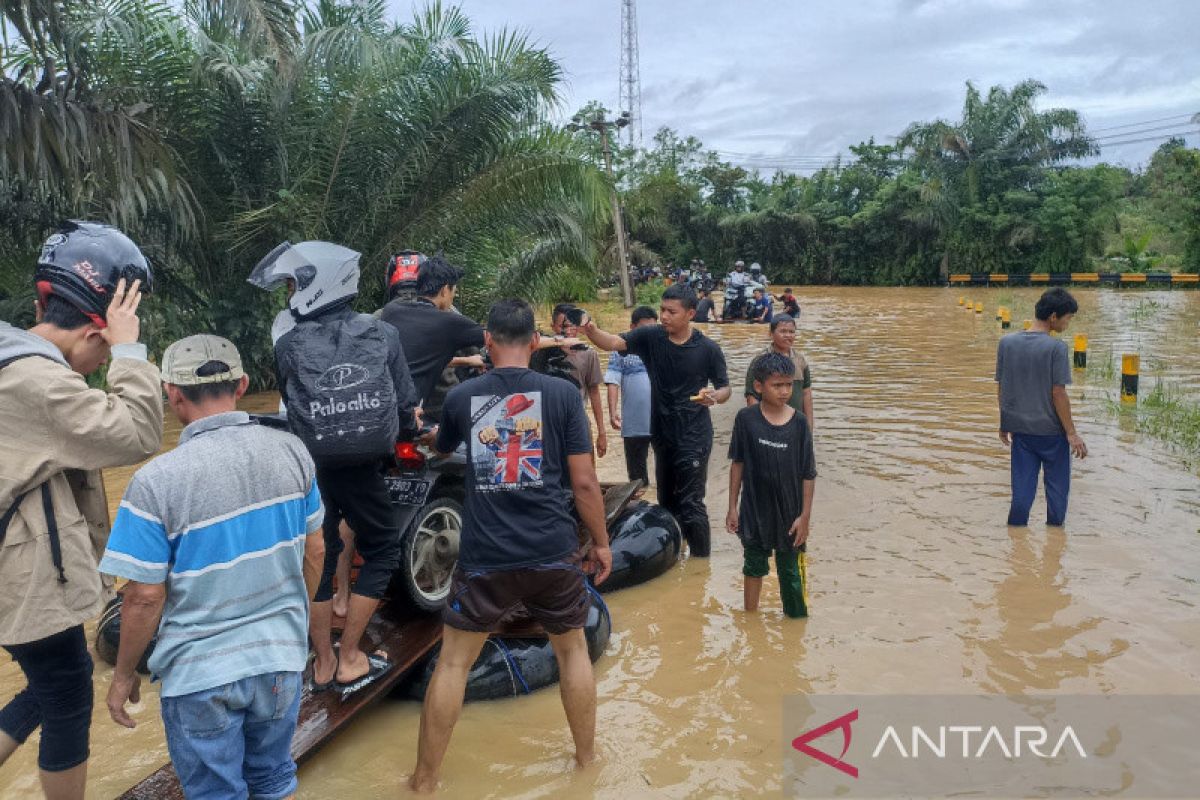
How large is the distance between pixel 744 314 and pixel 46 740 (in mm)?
16927

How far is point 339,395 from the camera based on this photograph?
3.65 meters

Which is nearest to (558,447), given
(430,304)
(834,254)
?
(430,304)

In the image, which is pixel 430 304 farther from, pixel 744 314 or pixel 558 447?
pixel 744 314

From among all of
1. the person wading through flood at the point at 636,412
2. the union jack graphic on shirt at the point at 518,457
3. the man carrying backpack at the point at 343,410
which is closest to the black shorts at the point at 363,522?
the man carrying backpack at the point at 343,410

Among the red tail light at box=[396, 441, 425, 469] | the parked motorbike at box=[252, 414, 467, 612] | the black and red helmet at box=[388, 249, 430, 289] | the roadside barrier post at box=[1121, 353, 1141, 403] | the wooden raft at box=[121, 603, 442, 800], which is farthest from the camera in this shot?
the roadside barrier post at box=[1121, 353, 1141, 403]

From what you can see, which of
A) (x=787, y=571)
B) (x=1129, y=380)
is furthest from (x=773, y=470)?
(x=1129, y=380)

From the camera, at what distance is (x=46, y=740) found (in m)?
2.84

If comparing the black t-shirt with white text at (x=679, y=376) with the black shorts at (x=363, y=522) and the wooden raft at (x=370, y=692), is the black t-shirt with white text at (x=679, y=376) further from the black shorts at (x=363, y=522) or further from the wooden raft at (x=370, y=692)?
the black shorts at (x=363, y=522)

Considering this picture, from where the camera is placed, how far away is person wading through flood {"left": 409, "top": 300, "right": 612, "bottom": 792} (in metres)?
3.52

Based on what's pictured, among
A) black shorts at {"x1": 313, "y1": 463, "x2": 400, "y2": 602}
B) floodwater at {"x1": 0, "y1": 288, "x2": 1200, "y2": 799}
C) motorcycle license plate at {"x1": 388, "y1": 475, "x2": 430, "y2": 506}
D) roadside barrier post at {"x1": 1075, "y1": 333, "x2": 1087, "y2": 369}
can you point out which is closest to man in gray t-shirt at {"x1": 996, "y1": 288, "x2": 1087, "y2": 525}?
floodwater at {"x1": 0, "y1": 288, "x2": 1200, "y2": 799}

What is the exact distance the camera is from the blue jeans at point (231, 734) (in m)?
2.53

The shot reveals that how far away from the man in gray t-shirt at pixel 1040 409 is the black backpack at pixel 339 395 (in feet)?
16.4

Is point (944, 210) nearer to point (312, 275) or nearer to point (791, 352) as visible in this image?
point (791, 352)

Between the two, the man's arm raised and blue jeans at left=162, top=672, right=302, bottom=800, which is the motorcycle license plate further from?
blue jeans at left=162, top=672, right=302, bottom=800
